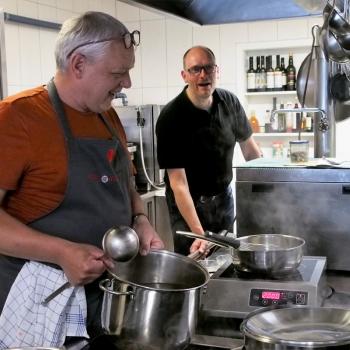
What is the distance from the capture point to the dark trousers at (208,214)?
2.46 metres

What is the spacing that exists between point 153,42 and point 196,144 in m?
2.43

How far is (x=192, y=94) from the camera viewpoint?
7.98 feet

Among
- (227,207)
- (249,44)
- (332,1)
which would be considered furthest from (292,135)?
(332,1)

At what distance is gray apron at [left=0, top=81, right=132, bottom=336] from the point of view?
1.25 m

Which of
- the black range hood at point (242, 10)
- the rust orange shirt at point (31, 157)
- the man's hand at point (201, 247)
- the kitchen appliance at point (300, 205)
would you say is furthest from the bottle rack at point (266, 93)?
the rust orange shirt at point (31, 157)

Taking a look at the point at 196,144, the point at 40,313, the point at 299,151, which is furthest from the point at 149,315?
the point at 196,144

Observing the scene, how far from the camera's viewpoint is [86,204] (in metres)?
1.26

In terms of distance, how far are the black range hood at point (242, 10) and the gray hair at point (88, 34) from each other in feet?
1.94

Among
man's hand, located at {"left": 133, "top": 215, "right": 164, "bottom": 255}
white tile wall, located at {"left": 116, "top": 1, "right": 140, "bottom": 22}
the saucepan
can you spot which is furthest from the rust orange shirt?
white tile wall, located at {"left": 116, "top": 1, "right": 140, "bottom": 22}

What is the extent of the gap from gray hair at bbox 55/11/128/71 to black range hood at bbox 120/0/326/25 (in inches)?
23.3

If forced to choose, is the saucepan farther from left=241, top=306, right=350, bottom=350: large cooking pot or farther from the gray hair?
the gray hair

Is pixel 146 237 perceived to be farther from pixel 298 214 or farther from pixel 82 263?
pixel 298 214

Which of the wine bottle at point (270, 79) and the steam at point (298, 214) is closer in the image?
the steam at point (298, 214)

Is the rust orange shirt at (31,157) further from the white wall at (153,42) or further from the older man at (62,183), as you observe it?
the white wall at (153,42)
